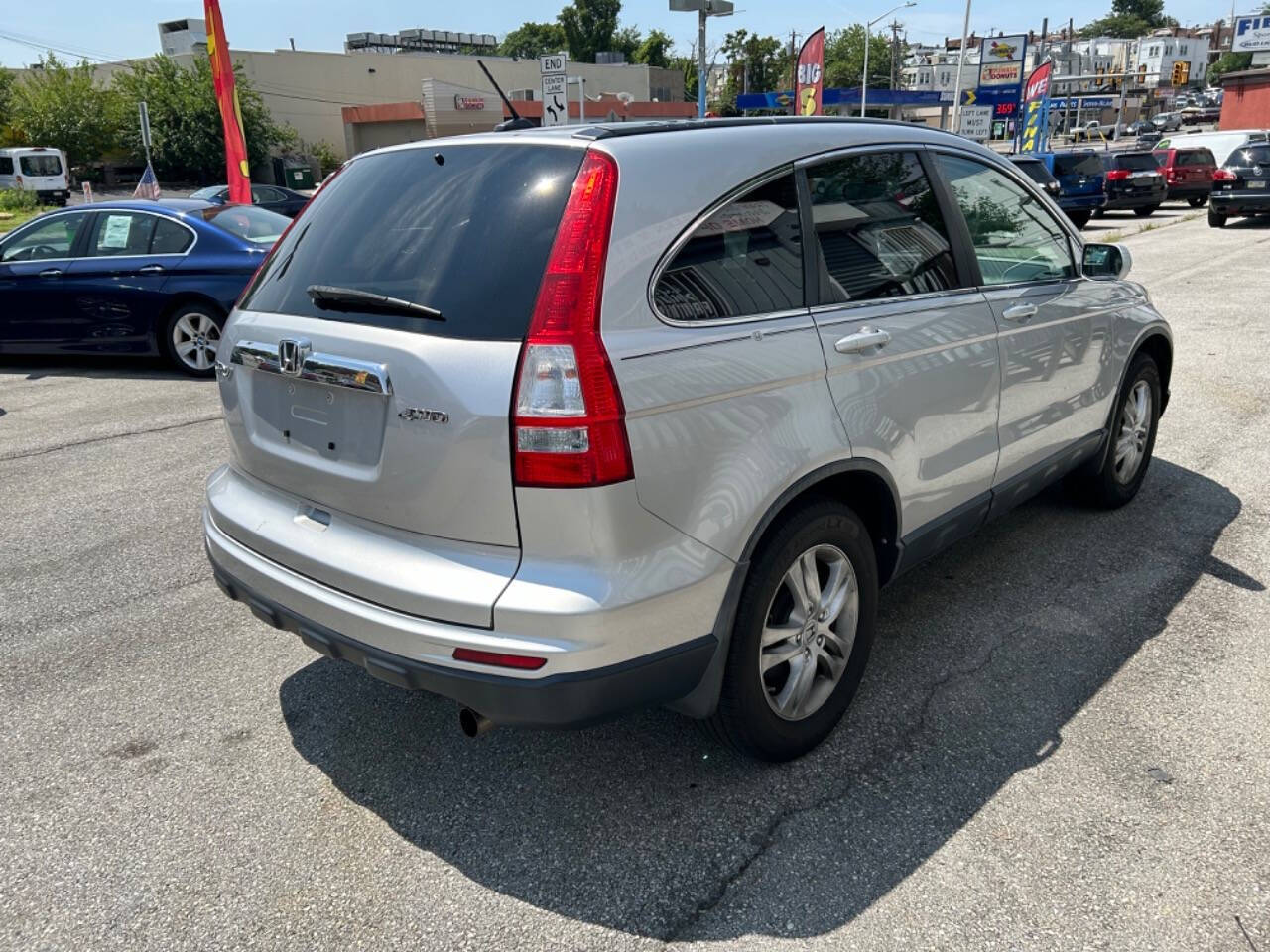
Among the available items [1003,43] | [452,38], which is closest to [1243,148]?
[1003,43]

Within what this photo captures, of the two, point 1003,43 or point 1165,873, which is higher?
point 1003,43

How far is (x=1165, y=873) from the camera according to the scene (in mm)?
2562

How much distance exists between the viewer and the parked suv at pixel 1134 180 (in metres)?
23.5

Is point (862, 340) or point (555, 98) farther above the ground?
A: point (555, 98)


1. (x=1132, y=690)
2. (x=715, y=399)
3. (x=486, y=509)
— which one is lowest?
(x=1132, y=690)

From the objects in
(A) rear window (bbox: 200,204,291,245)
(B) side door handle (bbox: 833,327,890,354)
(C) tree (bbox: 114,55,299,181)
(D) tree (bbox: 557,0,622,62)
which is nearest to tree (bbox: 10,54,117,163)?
(C) tree (bbox: 114,55,299,181)

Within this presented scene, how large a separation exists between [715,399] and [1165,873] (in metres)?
1.66

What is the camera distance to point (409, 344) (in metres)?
2.48

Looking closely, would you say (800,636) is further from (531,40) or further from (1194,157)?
(531,40)

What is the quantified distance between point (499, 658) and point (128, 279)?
7924 millimetres

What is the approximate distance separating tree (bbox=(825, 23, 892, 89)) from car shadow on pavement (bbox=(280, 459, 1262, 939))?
119 m

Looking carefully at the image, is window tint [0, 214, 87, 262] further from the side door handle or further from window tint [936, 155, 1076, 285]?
the side door handle

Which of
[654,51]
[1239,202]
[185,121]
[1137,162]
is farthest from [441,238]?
[654,51]

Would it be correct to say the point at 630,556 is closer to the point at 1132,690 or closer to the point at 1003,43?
the point at 1132,690
